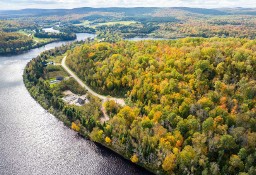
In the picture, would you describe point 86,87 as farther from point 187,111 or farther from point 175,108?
point 187,111

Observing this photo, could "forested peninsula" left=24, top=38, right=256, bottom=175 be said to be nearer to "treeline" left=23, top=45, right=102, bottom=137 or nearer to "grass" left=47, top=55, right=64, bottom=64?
"treeline" left=23, top=45, right=102, bottom=137

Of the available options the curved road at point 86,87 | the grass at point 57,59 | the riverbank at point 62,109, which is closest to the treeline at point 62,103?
the riverbank at point 62,109

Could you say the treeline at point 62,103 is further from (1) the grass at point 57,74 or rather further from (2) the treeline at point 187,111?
(2) the treeline at point 187,111

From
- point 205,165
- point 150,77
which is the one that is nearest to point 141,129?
point 205,165

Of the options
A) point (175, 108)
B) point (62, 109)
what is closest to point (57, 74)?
point (62, 109)

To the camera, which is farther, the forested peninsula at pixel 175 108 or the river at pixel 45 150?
the river at pixel 45 150

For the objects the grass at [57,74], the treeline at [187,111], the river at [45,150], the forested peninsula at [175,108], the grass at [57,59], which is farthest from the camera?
the grass at [57,59]
